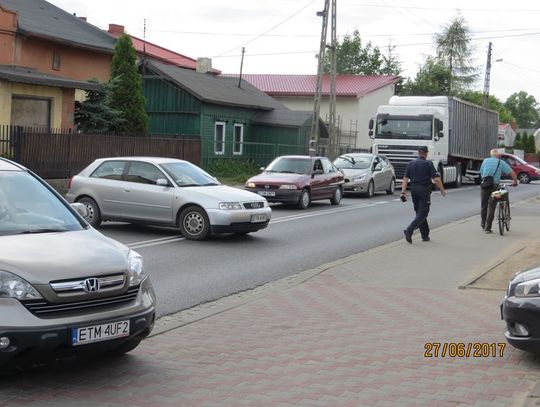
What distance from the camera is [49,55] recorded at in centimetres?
3222

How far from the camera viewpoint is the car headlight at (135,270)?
611 cm

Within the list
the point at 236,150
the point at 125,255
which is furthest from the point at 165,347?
the point at 236,150

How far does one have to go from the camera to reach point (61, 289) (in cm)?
551

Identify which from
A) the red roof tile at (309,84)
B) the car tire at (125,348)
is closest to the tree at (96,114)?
the car tire at (125,348)

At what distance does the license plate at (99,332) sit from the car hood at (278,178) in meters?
16.5

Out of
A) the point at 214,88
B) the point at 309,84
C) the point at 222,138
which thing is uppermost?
the point at 309,84

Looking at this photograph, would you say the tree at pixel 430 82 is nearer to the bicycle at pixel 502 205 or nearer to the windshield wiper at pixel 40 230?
the bicycle at pixel 502 205

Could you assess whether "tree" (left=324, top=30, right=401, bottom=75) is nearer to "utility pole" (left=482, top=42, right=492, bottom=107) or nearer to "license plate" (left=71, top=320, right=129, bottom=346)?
"utility pole" (left=482, top=42, right=492, bottom=107)

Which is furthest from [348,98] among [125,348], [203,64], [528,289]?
[125,348]

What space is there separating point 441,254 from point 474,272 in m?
2.08

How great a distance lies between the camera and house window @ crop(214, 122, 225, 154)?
38969 millimetres

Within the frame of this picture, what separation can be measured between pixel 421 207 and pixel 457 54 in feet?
259

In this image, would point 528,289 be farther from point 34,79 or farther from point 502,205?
point 34,79
